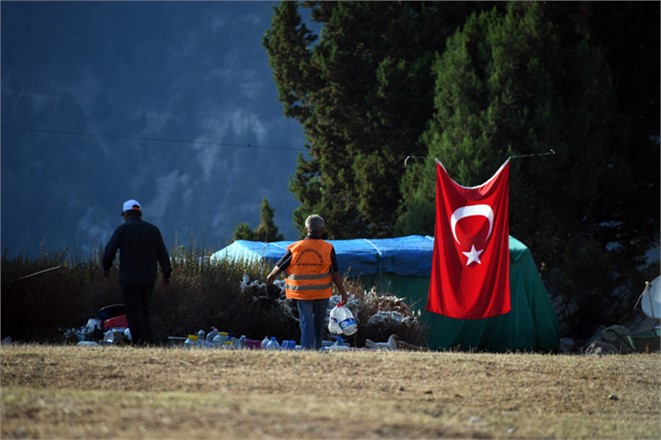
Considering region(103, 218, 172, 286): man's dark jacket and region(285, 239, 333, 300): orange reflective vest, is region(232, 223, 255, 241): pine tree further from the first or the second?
region(285, 239, 333, 300): orange reflective vest

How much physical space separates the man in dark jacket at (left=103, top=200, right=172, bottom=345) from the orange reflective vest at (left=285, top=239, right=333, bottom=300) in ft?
5.28

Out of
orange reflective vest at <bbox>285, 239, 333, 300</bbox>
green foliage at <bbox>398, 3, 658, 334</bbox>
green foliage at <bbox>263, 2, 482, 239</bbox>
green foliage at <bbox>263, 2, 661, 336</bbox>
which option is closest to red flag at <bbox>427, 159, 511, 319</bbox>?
orange reflective vest at <bbox>285, 239, 333, 300</bbox>

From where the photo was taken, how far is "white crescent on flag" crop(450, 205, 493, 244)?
17.7 m

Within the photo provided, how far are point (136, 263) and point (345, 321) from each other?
2.97 metres

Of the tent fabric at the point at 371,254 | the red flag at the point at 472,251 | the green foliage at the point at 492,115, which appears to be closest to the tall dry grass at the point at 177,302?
the red flag at the point at 472,251

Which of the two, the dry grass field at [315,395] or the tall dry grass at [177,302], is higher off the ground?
the tall dry grass at [177,302]

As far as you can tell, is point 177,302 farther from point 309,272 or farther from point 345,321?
point 309,272

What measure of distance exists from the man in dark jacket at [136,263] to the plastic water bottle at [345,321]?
2496mm

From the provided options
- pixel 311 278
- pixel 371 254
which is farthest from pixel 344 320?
pixel 371 254

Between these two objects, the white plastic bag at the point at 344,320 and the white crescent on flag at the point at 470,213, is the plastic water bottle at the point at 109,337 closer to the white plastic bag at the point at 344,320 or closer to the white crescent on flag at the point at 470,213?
the white plastic bag at the point at 344,320

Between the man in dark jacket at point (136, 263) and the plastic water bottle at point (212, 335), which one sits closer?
the man in dark jacket at point (136, 263)

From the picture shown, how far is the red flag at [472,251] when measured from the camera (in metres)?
17.6

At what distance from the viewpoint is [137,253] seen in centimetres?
1404

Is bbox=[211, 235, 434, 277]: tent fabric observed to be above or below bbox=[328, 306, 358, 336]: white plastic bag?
above
